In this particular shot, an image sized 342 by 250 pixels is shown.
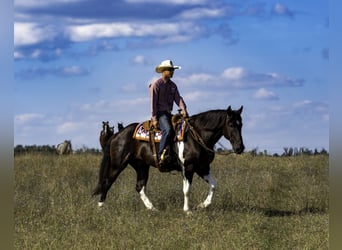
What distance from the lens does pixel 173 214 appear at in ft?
31.9

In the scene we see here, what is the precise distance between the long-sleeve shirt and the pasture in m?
1.70

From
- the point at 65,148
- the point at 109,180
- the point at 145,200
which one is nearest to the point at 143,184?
the point at 145,200

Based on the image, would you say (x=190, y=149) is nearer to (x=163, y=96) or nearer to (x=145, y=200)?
(x=163, y=96)

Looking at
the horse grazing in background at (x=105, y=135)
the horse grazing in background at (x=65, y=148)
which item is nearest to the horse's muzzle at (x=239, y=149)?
the horse grazing in background at (x=105, y=135)

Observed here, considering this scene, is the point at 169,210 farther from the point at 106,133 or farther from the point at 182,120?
the point at 106,133

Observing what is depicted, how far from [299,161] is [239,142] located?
29.1 feet

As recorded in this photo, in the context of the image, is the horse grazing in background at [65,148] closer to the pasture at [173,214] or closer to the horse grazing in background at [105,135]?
the pasture at [173,214]

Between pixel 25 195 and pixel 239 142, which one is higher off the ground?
pixel 239 142

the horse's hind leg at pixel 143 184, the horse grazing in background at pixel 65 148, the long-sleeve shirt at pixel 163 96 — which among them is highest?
the long-sleeve shirt at pixel 163 96

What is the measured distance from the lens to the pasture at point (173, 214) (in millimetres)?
7527

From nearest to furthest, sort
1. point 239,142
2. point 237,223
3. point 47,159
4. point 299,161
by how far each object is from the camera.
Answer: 1. point 237,223
2. point 239,142
3. point 299,161
4. point 47,159

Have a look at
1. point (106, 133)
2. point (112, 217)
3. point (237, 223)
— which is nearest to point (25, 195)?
point (106, 133)

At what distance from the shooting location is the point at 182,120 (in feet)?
34.4

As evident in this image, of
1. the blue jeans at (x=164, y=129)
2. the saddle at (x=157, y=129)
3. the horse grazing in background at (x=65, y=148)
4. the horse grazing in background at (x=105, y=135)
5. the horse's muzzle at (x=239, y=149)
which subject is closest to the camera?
the horse's muzzle at (x=239, y=149)
